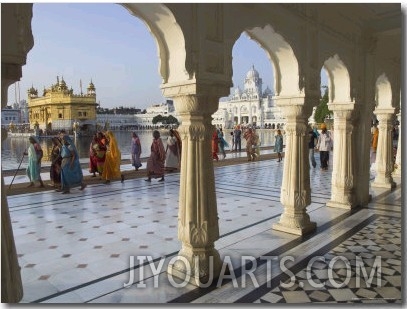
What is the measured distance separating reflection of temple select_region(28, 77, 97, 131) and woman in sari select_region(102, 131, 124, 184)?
3253 cm

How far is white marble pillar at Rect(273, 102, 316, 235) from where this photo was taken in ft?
12.3

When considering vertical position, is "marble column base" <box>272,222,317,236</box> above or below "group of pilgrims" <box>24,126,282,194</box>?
below

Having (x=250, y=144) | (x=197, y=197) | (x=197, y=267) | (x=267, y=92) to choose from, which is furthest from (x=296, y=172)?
(x=267, y=92)

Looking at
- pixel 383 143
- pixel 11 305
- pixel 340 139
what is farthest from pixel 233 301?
pixel 383 143

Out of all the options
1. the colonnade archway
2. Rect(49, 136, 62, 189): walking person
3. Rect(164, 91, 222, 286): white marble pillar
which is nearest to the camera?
the colonnade archway

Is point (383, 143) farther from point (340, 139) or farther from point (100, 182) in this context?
point (100, 182)

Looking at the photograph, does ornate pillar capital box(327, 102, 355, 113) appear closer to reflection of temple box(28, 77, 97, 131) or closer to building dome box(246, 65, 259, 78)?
reflection of temple box(28, 77, 97, 131)

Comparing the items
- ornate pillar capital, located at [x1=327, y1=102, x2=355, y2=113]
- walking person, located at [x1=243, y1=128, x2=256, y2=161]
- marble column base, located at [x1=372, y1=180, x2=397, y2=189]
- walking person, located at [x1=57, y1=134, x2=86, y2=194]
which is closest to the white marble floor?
walking person, located at [x1=57, y1=134, x2=86, y2=194]

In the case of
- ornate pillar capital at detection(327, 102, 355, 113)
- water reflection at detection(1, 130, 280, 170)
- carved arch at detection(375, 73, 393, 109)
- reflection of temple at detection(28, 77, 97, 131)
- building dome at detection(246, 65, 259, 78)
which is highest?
building dome at detection(246, 65, 259, 78)

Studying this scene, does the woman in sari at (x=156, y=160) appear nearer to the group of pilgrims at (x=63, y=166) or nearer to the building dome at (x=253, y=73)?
the group of pilgrims at (x=63, y=166)

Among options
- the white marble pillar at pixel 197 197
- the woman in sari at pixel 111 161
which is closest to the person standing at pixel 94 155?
the woman in sari at pixel 111 161

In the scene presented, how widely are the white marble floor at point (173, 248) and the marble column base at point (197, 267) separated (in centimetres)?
8

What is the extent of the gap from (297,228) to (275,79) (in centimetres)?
163

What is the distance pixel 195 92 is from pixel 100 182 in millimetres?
4904
